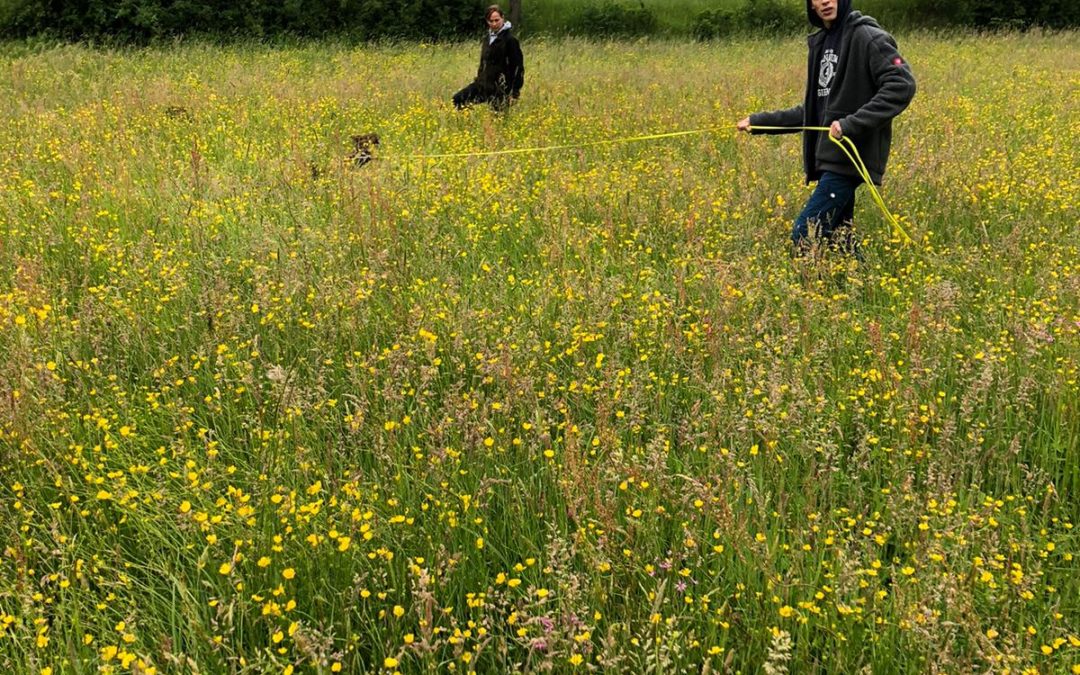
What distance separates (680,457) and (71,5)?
2613 cm

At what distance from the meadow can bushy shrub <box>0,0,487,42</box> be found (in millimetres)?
18415

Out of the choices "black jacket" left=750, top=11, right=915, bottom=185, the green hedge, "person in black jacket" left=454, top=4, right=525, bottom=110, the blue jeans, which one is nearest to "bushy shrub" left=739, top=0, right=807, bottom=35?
the green hedge

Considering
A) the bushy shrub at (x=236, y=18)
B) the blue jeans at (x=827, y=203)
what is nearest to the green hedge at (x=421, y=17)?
the bushy shrub at (x=236, y=18)

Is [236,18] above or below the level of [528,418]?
above

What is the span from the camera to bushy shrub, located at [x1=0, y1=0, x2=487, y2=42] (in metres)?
22.0

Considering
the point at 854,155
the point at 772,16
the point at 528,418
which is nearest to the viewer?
the point at 528,418

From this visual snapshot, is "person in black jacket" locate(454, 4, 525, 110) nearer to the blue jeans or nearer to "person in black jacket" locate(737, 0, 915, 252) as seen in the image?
"person in black jacket" locate(737, 0, 915, 252)

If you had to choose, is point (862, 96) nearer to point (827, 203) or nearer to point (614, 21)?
point (827, 203)

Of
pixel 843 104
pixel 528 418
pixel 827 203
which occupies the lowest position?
pixel 528 418

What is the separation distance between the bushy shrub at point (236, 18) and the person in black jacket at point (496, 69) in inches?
615

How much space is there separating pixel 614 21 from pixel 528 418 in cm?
2704

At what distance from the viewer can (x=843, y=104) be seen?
15.7ft

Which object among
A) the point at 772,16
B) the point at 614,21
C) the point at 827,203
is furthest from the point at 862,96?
the point at 772,16

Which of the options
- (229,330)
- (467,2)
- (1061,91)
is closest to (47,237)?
(229,330)
